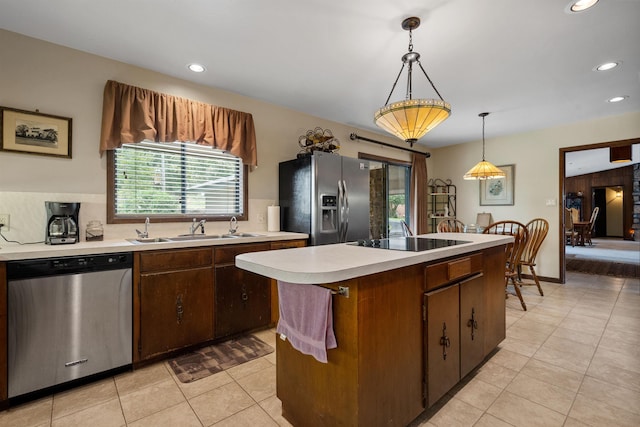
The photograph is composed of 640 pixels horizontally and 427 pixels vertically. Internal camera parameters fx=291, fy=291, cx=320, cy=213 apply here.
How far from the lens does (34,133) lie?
219 centimetres

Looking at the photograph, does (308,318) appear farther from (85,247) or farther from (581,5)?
(581,5)

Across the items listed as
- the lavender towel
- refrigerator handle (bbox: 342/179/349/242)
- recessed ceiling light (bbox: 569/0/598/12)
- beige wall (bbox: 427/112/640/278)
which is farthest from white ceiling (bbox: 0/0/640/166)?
the lavender towel

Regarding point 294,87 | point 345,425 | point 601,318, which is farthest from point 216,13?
point 601,318

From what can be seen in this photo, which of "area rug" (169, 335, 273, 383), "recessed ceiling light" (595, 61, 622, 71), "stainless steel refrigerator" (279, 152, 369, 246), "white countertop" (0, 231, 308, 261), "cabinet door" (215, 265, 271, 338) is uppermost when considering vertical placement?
"recessed ceiling light" (595, 61, 622, 71)

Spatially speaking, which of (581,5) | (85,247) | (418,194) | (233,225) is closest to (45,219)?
(85,247)

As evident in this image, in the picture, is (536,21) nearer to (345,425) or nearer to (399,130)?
(399,130)

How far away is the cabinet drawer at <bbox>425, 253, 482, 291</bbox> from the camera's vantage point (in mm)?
1569

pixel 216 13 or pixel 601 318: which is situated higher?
pixel 216 13

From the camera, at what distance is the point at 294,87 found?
123 inches

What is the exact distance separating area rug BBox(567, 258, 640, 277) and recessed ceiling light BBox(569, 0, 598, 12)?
504 centimetres

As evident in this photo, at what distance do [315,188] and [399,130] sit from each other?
1.21m

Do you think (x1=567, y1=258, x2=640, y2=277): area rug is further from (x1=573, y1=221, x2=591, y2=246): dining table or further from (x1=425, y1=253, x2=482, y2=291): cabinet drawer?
(x1=425, y1=253, x2=482, y2=291): cabinet drawer

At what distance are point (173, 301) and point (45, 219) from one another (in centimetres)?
113

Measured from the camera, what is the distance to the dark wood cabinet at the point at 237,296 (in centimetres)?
250
